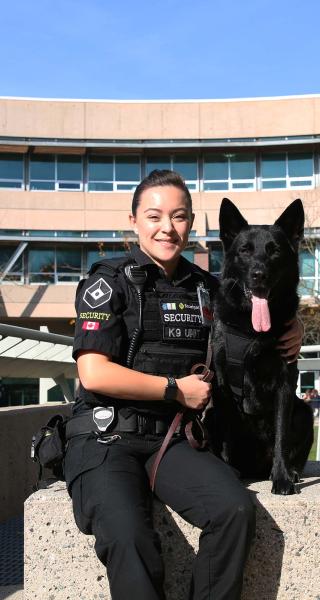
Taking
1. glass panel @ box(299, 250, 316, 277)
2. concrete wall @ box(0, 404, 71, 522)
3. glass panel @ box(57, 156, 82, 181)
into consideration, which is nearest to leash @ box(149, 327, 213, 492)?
concrete wall @ box(0, 404, 71, 522)

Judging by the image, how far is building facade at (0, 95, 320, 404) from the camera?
32.0m

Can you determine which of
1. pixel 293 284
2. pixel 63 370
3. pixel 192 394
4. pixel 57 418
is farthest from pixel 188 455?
pixel 63 370

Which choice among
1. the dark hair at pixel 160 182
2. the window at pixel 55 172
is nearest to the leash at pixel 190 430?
the dark hair at pixel 160 182

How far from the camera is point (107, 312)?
2.57 m

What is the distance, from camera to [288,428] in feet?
9.08

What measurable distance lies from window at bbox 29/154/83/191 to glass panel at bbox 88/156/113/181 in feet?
1.90

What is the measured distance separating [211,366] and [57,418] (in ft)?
2.38

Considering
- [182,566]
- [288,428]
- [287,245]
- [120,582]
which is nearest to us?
[120,582]

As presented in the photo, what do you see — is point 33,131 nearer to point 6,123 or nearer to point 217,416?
point 6,123

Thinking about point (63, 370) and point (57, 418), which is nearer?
point (57, 418)

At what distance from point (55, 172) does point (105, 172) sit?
2.61m

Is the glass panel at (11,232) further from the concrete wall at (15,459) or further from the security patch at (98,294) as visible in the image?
the security patch at (98,294)

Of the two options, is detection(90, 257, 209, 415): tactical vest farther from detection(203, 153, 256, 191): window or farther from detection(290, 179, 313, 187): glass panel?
detection(290, 179, 313, 187): glass panel

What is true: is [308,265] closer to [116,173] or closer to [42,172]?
[116,173]
